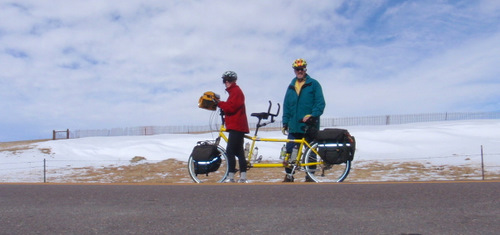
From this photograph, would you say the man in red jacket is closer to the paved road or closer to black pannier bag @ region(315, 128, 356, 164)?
black pannier bag @ region(315, 128, 356, 164)

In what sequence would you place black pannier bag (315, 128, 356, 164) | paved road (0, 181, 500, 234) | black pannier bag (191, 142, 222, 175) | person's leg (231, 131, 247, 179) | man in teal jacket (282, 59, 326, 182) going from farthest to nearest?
man in teal jacket (282, 59, 326, 182) < black pannier bag (191, 142, 222, 175) < person's leg (231, 131, 247, 179) < black pannier bag (315, 128, 356, 164) < paved road (0, 181, 500, 234)

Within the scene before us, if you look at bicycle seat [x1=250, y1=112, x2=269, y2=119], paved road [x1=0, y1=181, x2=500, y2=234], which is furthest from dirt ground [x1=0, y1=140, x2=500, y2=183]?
paved road [x1=0, y1=181, x2=500, y2=234]

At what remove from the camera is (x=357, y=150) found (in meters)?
25.5

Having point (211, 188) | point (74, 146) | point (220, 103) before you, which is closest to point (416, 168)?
point (220, 103)

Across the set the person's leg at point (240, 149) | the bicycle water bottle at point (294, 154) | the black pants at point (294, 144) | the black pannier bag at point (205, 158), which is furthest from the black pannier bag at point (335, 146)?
the black pannier bag at point (205, 158)

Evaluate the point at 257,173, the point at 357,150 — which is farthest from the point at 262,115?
the point at 357,150

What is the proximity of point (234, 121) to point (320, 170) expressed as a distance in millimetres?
1491

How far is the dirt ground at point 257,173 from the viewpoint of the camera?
15881 mm

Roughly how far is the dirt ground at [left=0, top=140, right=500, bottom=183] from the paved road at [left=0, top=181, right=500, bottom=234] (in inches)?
395

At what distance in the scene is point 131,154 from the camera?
84.3 ft

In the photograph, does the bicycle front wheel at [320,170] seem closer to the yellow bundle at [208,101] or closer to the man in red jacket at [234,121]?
the man in red jacket at [234,121]

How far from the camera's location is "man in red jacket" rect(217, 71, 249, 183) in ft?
23.0

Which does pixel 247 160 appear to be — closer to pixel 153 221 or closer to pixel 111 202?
pixel 111 202

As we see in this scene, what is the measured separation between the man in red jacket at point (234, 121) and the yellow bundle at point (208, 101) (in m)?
0.14
